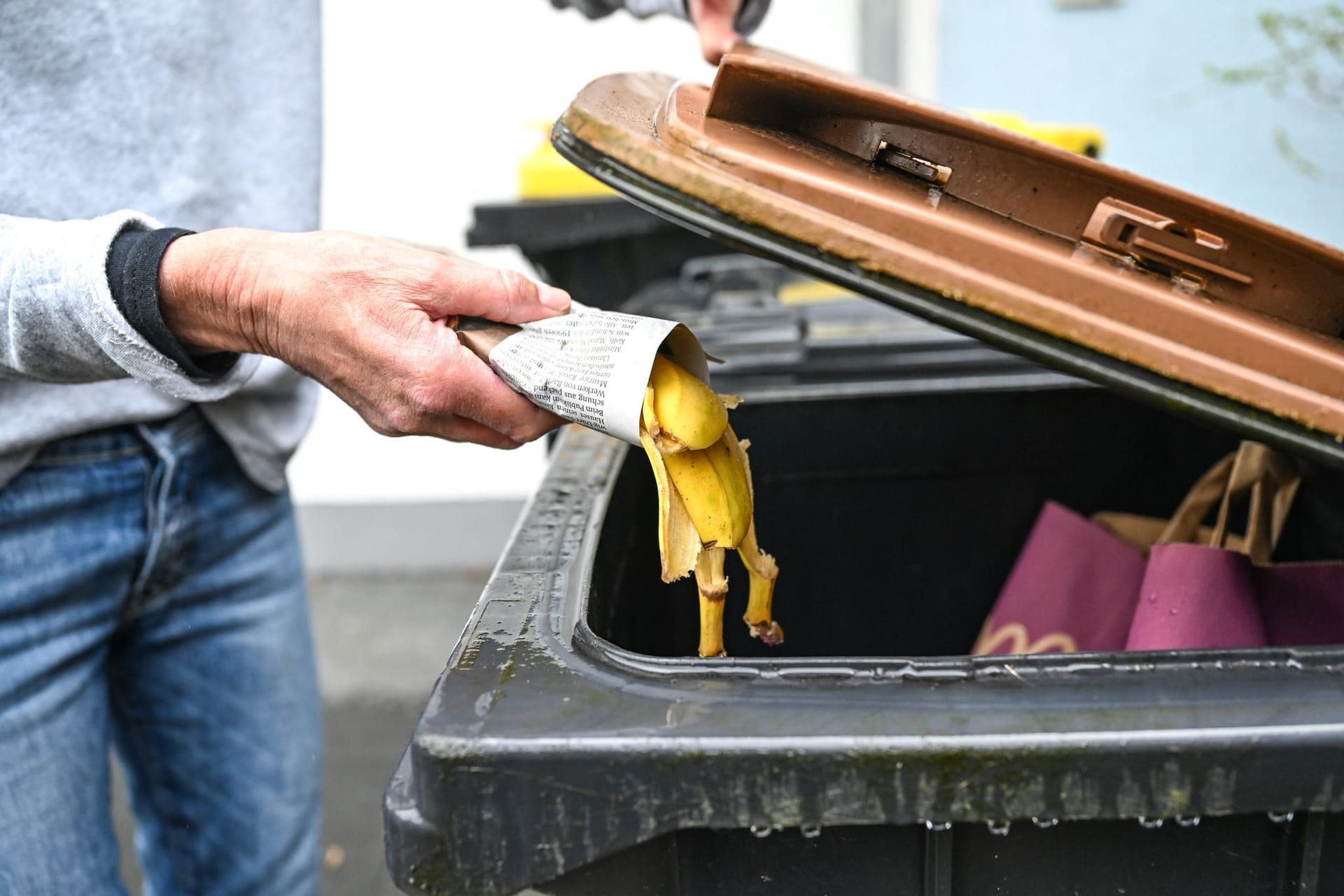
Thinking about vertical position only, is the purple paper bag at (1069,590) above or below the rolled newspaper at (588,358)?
below

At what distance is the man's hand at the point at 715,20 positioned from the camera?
1529 mm

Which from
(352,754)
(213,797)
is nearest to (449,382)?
(213,797)

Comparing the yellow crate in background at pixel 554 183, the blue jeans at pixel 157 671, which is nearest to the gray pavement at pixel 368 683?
the blue jeans at pixel 157 671

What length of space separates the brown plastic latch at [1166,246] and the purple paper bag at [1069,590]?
54 cm

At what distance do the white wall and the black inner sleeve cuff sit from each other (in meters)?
2.62

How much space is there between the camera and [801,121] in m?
0.91

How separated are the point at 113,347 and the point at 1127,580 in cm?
113

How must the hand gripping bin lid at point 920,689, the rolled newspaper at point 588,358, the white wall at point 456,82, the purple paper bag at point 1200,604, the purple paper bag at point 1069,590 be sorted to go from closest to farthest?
1. the hand gripping bin lid at point 920,689
2. the rolled newspaper at point 588,358
3. the purple paper bag at point 1200,604
4. the purple paper bag at point 1069,590
5. the white wall at point 456,82

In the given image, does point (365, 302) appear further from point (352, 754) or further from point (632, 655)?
point (352, 754)

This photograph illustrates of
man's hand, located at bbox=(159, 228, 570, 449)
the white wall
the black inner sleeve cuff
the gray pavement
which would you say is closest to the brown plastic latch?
man's hand, located at bbox=(159, 228, 570, 449)

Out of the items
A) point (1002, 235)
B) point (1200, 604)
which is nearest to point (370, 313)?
point (1002, 235)

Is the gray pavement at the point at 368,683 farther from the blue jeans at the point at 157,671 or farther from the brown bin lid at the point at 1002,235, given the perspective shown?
the brown bin lid at the point at 1002,235

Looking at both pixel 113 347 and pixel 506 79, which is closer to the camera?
pixel 113 347

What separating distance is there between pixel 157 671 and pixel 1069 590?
3.76 ft
